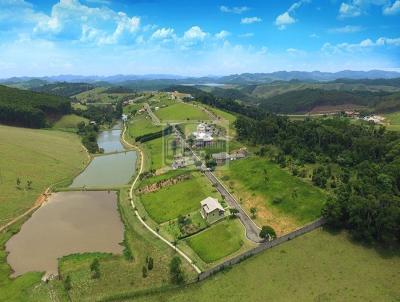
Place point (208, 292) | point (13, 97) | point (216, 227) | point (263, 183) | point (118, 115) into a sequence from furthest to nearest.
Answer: point (118, 115), point (13, 97), point (263, 183), point (216, 227), point (208, 292)

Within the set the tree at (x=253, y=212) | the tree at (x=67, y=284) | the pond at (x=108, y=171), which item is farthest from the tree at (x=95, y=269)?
the pond at (x=108, y=171)

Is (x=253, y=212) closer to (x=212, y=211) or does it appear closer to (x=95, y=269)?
(x=212, y=211)

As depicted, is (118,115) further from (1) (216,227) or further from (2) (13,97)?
(1) (216,227)

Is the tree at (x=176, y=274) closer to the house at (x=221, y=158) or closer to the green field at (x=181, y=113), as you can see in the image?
the house at (x=221, y=158)

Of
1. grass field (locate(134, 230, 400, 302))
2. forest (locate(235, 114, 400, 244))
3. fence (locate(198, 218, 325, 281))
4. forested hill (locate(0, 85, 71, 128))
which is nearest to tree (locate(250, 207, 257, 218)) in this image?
fence (locate(198, 218, 325, 281))

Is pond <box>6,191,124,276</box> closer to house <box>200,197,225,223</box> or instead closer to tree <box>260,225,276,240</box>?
house <box>200,197,225,223</box>

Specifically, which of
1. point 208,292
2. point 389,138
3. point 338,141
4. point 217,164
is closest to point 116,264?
point 208,292
